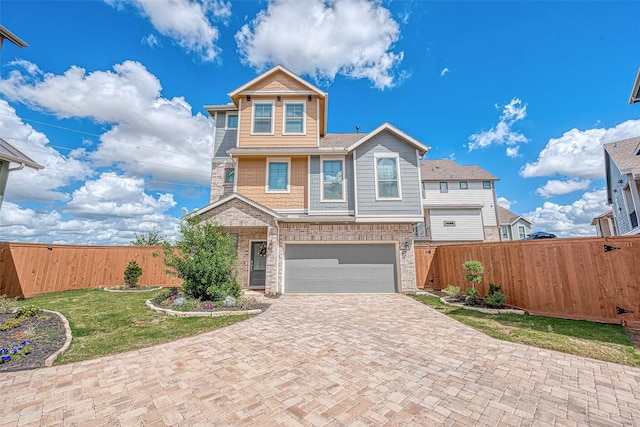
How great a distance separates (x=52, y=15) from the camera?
8727 mm

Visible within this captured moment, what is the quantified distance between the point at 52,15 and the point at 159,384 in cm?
1275

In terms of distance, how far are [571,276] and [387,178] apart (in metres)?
6.81

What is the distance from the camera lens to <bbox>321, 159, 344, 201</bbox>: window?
11.5 m

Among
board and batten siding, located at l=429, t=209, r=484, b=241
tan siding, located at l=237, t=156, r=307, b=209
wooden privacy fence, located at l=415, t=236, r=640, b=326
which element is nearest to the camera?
wooden privacy fence, located at l=415, t=236, r=640, b=326

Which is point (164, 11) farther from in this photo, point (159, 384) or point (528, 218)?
point (528, 218)

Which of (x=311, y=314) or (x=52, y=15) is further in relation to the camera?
(x=52, y=15)

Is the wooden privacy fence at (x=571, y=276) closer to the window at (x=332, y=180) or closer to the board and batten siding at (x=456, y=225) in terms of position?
the window at (x=332, y=180)

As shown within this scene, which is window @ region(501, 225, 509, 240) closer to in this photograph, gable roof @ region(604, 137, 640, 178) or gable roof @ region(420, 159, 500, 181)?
gable roof @ region(420, 159, 500, 181)

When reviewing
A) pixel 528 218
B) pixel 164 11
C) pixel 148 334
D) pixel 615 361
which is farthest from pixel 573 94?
pixel 528 218

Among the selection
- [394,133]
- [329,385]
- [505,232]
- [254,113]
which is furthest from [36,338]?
[505,232]

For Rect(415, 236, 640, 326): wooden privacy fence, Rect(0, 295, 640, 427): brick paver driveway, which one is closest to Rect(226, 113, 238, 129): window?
Rect(0, 295, 640, 427): brick paver driveway

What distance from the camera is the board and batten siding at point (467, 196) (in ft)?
72.9

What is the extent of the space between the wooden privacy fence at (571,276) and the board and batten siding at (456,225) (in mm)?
12440

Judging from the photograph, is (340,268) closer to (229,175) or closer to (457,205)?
(229,175)
